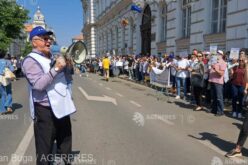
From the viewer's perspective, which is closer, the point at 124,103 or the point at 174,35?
the point at 124,103

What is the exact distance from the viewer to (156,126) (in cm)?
838

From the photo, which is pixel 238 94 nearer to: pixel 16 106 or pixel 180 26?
pixel 16 106

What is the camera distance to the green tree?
33.4 meters

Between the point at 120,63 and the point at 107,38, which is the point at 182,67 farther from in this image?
the point at 107,38

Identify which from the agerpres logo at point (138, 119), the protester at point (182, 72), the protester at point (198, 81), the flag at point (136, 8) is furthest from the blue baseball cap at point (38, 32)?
the flag at point (136, 8)

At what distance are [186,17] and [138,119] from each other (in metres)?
13.4

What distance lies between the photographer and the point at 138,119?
924 centimetres

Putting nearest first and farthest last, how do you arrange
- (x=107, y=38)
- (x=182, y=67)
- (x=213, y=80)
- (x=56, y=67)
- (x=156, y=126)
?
(x=56, y=67), (x=156, y=126), (x=213, y=80), (x=182, y=67), (x=107, y=38)

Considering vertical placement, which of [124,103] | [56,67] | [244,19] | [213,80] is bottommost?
[124,103]

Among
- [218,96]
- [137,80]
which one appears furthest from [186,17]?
[218,96]

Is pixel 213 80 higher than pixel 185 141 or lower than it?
higher

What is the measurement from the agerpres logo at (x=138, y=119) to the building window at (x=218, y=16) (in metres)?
9.05

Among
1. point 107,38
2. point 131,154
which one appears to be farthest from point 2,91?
point 107,38

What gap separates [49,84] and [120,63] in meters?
24.0
